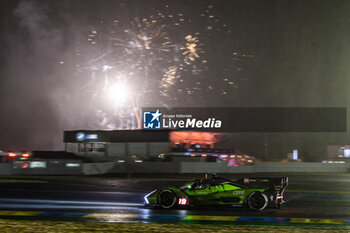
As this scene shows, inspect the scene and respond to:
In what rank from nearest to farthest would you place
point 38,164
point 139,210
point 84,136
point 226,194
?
point 226,194, point 139,210, point 38,164, point 84,136

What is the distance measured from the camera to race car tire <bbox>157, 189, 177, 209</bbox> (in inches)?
455

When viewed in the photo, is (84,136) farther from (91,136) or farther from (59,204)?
(59,204)

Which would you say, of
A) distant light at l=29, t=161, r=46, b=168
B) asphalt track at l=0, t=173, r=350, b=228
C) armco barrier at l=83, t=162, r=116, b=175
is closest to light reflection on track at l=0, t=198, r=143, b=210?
asphalt track at l=0, t=173, r=350, b=228

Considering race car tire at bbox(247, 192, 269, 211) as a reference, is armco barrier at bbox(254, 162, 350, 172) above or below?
above

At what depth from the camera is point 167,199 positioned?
11.6 m

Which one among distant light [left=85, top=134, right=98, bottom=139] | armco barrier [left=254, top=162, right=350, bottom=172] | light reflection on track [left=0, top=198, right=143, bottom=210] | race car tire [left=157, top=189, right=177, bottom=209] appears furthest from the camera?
distant light [left=85, top=134, right=98, bottom=139]

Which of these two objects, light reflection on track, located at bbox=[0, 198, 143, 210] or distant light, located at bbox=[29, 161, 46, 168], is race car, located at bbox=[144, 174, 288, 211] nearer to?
light reflection on track, located at bbox=[0, 198, 143, 210]

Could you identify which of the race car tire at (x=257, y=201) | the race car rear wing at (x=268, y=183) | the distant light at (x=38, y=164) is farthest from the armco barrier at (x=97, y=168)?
the race car tire at (x=257, y=201)

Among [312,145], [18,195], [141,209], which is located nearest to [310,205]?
[141,209]

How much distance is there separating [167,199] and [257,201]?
236 cm

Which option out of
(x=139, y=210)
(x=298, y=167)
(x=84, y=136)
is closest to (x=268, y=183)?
(x=139, y=210)

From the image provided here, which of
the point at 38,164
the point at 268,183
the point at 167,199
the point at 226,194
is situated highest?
the point at 38,164

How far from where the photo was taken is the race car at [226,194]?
11.2m

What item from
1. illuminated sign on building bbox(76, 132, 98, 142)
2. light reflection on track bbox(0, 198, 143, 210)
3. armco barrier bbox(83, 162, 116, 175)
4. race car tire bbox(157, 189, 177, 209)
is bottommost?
light reflection on track bbox(0, 198, 143, 210)
